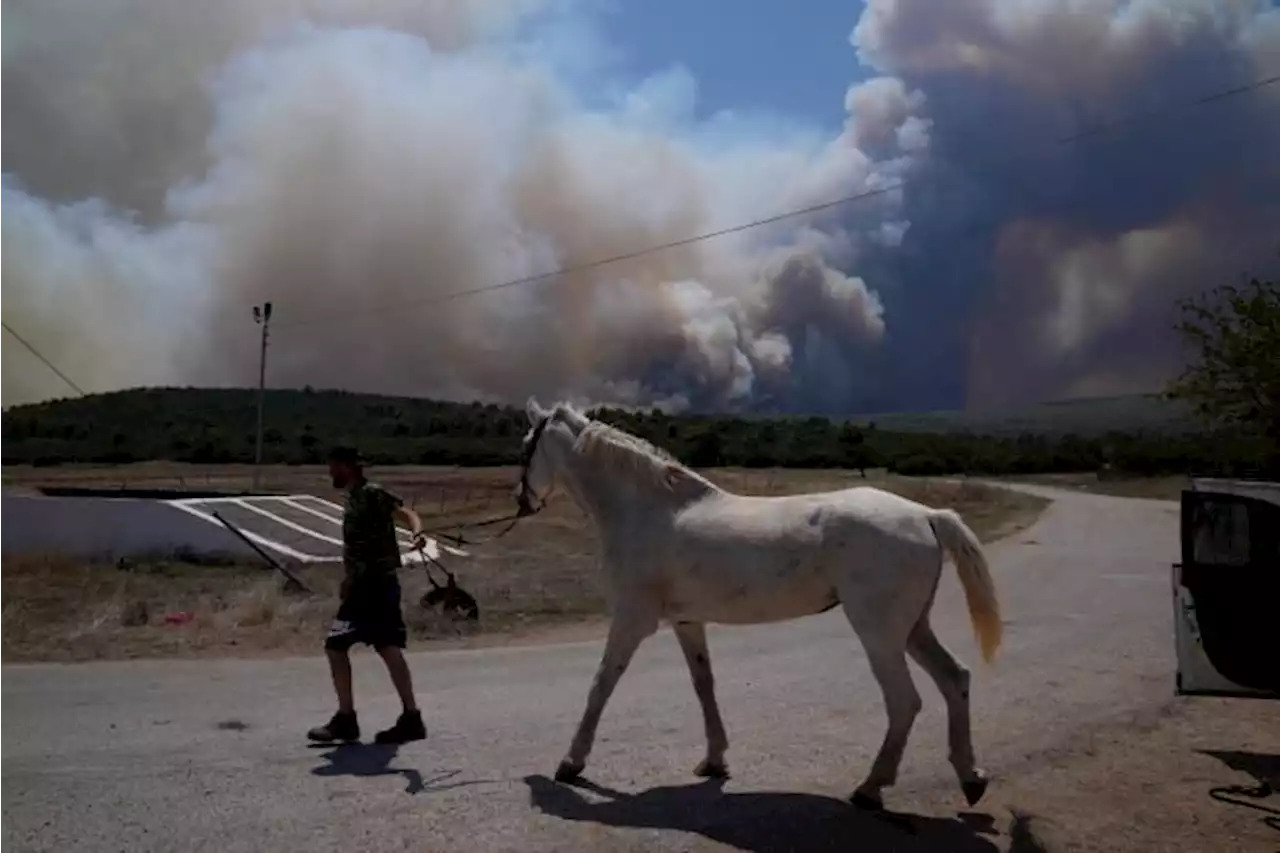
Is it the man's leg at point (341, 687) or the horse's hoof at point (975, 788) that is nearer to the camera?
the horse's hoof at point (975, 788)

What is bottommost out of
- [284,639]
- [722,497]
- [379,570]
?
[284,639]

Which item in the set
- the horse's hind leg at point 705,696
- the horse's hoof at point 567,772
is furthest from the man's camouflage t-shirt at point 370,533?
the horse's hind leg at point 705,696

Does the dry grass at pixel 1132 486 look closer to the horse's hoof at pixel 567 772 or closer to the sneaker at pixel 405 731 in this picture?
the sneaker at pixel 405 731

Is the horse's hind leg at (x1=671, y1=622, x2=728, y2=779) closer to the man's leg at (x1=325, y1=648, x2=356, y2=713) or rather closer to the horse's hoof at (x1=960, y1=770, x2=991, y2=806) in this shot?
the horse's hoof at (x1=960, y1=770, x2=991, y2=806)

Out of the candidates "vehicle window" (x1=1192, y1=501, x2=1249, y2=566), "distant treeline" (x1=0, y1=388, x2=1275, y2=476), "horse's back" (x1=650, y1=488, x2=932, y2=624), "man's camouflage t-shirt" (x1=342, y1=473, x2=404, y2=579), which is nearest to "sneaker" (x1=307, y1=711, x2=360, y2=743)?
"man's camouflage t-shirt" (x1=342, y1=473, x2=404, y2=579)

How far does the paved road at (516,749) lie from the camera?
5.74 m

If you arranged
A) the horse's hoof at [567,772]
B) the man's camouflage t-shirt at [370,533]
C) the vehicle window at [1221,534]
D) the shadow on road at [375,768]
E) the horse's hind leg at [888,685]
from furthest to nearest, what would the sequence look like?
the man's camouflage t-shirt at [370,533] < the vehicle window at [1221,534] < the horse's hoof at [567,772] < the shadow on road at [375,768] < the horse's hind leg at [888,685]

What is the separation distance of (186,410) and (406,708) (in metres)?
104

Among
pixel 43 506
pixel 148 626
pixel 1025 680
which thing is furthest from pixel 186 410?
pixel 1025 680

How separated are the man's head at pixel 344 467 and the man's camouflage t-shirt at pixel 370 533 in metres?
0.09

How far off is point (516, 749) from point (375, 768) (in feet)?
3.32

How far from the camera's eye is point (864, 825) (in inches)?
235

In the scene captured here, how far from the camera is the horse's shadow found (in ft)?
18.7

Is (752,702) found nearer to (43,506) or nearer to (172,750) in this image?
(172,750)
